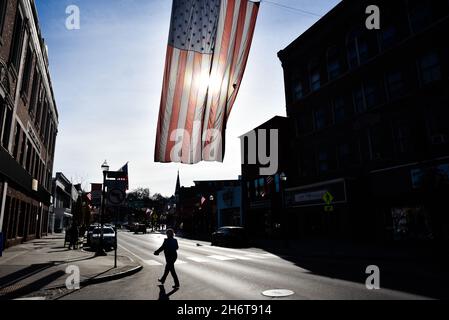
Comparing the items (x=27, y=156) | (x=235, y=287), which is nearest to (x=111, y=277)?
(x=235, y=287)

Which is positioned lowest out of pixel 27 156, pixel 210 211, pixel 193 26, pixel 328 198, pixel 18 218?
pixel 18 218

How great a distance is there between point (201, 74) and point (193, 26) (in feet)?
3.88

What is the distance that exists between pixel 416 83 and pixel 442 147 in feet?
14.9

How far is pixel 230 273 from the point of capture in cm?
1095

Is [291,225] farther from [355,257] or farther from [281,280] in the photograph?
[281,280]

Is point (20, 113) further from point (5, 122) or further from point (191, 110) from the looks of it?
point (191, 110)

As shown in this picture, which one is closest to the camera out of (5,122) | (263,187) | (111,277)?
(111,277)

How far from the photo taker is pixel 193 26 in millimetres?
7609

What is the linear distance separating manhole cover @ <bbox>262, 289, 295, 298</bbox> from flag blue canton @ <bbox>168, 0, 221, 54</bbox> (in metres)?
6.05

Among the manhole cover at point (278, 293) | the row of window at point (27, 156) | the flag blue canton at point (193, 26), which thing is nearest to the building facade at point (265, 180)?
the row of window at point (27, 156)

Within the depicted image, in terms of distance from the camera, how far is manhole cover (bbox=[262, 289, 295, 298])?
7344 mm

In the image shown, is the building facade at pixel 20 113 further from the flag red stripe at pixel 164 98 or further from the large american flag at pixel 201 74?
the large american flag at pixel 201 74

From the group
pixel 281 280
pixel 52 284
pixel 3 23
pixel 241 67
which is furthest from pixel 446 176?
pixel 3 23

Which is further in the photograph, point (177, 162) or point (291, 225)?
point (291, 225)
